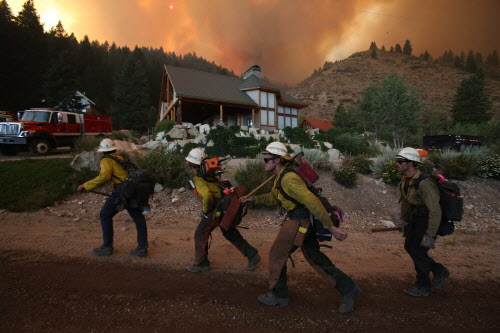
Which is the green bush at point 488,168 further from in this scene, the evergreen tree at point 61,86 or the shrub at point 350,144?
the evergreen tree at point 61,86

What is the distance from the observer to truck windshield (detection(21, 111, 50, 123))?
15.2 metres

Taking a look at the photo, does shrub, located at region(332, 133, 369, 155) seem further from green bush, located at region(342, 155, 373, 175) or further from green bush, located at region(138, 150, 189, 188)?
green bush, located at region(138, 150, 189, 188)

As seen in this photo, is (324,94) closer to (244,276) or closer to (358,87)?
(358,87)

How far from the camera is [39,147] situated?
1436cm

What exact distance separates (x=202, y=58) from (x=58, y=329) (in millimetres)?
127954

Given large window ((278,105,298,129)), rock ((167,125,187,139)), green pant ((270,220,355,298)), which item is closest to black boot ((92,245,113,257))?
green pant ((270,220,355,298))

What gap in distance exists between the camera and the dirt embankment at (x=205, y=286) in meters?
3.06

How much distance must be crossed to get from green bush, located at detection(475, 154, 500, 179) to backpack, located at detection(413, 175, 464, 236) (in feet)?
32.9

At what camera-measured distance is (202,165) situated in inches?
168

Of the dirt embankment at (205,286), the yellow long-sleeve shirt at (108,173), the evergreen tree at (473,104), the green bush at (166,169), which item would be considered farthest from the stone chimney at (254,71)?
the evergreen tree at (473,104)

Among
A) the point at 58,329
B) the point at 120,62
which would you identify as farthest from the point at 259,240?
the point at 120,62

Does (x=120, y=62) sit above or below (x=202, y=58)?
below

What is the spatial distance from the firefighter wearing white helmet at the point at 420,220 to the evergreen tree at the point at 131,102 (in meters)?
42.6

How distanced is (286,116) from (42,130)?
21.1 m
